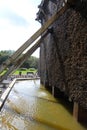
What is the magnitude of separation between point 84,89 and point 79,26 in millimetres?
2086

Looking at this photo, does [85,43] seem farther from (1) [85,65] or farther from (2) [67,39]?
(2) [67,39]

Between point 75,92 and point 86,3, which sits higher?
point 86,3

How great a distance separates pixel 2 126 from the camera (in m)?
8.27

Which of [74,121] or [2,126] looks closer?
[2,126]

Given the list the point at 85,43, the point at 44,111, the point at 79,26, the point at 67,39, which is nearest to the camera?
the point at 85,43

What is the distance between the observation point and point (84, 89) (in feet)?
26.8

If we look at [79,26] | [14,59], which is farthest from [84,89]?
[14,59]

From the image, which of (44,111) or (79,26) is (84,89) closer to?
(79,26)

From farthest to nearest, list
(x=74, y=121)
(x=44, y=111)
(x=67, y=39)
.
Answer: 1. (x=44, y=111)
2. (x=67, y=39)
3. (x=74, y=121)

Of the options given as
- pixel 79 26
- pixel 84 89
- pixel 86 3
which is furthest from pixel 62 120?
pixel 86 3

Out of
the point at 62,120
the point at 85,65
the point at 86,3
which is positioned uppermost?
the point at 86,3

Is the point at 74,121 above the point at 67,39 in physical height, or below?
below

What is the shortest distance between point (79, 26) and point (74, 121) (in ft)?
10.8

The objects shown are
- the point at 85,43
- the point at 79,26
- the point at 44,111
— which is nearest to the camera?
the point at 85,43
